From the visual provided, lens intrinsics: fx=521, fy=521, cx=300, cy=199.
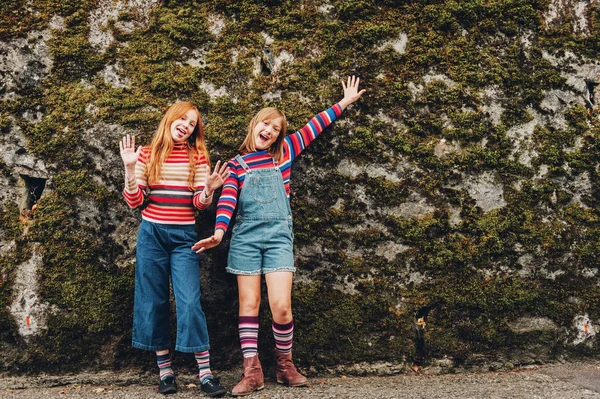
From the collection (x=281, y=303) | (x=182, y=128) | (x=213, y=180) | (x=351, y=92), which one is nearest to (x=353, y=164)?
(x=351, y=92)

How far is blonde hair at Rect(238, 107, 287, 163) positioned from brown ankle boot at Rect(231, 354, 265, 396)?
5.27ft

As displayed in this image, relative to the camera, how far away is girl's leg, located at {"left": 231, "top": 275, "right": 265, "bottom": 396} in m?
3.99

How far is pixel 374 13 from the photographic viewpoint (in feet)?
15.2

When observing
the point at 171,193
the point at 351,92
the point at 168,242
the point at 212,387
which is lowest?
the point at 212,387

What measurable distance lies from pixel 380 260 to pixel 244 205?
1263mm

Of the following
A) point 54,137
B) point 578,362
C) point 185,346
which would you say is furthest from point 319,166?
point 578,362

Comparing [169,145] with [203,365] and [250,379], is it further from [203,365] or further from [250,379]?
[250,379]

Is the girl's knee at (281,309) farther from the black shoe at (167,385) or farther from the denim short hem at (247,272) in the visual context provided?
the black shoe at (167,385)

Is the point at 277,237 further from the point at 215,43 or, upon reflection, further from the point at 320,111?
the point at 215,43

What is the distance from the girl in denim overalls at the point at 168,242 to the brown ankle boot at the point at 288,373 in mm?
503

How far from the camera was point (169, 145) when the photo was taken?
164 inches

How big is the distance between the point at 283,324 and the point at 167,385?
1.01 meters

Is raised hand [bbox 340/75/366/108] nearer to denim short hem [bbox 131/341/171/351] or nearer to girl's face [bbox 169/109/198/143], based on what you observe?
girl's face [bbox 169/109/198/143]

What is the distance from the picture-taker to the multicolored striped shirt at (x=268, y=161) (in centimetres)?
413
